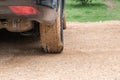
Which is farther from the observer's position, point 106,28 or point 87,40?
point 106,28

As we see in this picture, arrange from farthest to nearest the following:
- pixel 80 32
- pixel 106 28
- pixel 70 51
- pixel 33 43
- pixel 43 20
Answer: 1. pixel 106 28
2. pixel 80 32
3. pixel 33 43
4. pixel 70 51
5. pixel 43 20

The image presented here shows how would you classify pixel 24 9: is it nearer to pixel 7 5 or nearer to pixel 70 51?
pixel 7 5

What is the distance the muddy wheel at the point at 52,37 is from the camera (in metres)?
5.82

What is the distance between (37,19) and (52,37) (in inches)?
20.7

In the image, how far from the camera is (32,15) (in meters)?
5.38

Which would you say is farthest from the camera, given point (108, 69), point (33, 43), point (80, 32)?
point (80, 32)

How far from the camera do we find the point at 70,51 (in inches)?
250

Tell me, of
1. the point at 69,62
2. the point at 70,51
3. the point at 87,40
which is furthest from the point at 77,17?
the point at 69,62

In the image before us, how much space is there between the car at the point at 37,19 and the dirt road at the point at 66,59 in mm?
219

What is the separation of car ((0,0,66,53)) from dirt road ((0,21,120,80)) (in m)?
0.22

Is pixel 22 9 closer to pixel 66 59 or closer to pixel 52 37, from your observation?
pixel 52 37

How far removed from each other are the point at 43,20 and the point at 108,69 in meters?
1.01

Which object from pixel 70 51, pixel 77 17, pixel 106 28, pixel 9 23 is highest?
pixel 9 23

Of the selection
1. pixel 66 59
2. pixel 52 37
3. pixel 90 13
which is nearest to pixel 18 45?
pixel 52 37
